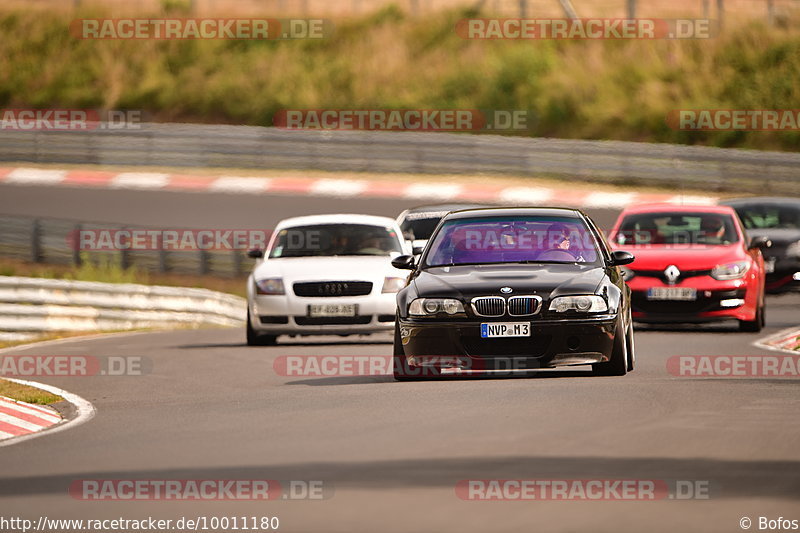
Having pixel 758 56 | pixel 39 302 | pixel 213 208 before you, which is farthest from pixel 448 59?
pixel 39 302

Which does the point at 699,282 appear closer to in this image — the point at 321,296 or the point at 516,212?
the point at 321,296

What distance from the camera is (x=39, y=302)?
21406 millimetres

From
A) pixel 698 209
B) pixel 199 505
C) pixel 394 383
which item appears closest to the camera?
pixel 199 505

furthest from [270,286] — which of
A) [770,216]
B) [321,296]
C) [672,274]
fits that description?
[770,216]

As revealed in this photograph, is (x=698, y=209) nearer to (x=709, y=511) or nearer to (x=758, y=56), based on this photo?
(x=709, y=511)

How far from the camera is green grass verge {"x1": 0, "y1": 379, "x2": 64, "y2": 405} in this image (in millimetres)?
12984

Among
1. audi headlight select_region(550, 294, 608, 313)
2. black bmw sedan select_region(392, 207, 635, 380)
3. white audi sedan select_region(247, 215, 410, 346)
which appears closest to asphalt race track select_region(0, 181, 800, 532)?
black bmw sedan select_region(392, 207, 635, 380)

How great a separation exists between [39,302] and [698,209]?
8.24 meters

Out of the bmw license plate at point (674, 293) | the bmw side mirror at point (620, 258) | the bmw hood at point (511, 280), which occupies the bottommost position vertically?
the bmw license plate at point (674, 293)

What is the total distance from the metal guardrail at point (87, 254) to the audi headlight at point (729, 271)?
1093cm

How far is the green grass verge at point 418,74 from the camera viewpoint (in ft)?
138

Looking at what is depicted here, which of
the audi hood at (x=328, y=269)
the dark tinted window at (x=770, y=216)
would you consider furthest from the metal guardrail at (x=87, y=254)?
the audi hood at (x=328, y=269)

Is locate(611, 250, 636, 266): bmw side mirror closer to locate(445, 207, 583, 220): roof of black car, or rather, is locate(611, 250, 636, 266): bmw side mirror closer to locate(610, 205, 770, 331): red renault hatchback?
locate(445, 207, 583, 220): roof of black car

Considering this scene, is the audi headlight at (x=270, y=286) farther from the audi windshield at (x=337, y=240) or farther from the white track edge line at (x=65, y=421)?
the white track edge line at (x=65, y=421)
